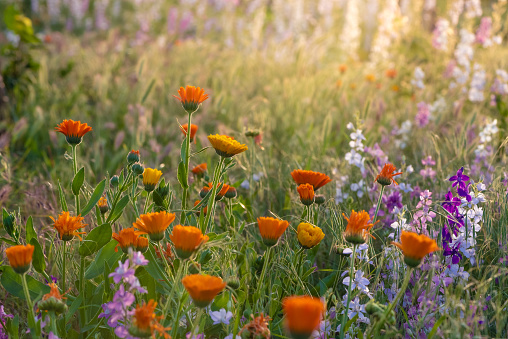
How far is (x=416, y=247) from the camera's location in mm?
896

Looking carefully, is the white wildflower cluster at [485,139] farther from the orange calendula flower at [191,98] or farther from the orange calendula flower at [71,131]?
the orange calendula flower at [71,131]

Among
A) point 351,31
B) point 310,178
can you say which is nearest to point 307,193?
point 310,178

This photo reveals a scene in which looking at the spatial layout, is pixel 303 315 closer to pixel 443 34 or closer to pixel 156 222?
pixel 156 222

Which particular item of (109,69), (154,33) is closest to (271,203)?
(109,69)

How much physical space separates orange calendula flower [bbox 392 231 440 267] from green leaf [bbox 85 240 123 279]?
684 millimetres

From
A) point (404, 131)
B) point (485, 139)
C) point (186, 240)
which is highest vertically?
point (186, 240)

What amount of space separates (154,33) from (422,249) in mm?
6942

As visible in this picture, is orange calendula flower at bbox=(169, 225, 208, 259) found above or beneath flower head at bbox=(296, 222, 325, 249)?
above

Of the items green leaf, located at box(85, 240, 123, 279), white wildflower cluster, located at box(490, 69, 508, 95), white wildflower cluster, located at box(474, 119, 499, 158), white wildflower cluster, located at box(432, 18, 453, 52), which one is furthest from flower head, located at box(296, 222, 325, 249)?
white wildflower cluster, located at box(432, 18, 453, 52)

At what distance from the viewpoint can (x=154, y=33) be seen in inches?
284

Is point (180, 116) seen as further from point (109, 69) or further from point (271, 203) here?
point (271, 203)

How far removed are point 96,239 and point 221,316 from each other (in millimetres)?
376

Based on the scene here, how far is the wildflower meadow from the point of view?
→ 3.43ft

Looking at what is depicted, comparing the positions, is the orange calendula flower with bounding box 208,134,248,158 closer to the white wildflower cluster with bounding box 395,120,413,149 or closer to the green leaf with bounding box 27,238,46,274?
the green leaf with bounding box 27,238,46,274
